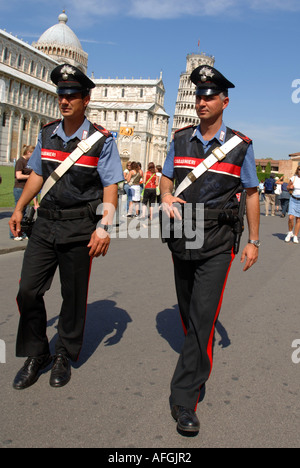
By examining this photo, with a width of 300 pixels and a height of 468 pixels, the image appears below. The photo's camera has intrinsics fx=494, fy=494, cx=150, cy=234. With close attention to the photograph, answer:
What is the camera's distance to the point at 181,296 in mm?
3406

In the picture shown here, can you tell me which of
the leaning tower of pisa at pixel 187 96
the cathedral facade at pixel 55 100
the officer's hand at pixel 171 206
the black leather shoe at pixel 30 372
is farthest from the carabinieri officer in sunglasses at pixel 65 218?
the leaning tower of pisa at pixel 187 96

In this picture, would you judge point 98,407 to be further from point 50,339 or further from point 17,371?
point 50,339

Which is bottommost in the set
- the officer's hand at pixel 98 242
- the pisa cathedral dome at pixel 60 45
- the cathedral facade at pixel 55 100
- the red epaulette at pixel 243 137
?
the officer's hand at pixel 98 242

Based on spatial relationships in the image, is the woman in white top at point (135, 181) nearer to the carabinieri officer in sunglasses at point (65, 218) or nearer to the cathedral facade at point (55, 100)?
the carabinieri officer in sunglasses at point (65, 218)

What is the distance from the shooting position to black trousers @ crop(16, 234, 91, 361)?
11.2ft

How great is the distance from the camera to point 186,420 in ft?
9.47

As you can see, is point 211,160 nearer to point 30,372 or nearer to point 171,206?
point 171,206

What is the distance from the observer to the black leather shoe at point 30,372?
3.36 metres

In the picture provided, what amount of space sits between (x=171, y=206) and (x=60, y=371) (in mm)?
1415

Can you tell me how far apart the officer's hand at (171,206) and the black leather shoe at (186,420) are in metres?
1.18

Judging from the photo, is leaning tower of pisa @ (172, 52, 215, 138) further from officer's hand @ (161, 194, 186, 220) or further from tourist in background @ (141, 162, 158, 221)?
officer's hand @ (161, 194, 186, 220)

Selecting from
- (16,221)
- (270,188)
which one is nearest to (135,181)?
(270,188)
